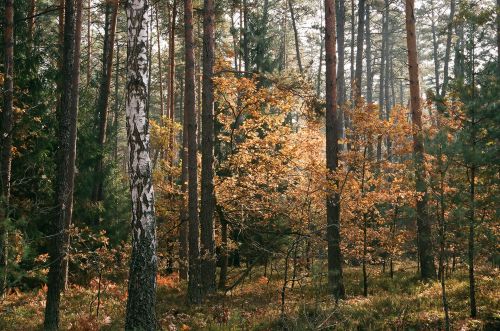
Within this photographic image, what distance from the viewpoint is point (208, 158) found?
12.3m

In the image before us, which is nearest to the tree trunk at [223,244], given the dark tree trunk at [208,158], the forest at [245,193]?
the forest at [245,193]

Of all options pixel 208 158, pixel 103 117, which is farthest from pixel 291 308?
pixel 103 117

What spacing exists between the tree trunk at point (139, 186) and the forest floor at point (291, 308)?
229cm

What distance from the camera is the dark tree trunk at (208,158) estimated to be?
39.8 ft

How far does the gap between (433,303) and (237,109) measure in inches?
319

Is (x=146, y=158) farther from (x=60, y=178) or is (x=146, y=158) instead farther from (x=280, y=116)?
(x=280, y=116)

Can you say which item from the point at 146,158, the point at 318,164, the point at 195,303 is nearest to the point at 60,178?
the point at 146,158

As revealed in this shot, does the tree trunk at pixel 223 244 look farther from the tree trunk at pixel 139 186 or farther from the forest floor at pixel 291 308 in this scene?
the tree trunk at pixel 139 186

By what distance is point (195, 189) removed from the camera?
12.6 metres

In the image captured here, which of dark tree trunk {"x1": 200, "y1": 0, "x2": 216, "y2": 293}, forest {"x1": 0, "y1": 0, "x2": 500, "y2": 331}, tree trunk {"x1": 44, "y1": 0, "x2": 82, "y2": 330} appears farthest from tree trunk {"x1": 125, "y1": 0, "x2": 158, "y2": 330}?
dark tree trunk {"x1": 200, "y1": 0, "x2": 216, "y2": 293}

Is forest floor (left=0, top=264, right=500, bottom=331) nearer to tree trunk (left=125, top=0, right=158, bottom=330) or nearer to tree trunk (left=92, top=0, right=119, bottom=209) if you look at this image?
tree trunk (left=125, top=0, right=158, bottom=330)

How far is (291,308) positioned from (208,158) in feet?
15.2

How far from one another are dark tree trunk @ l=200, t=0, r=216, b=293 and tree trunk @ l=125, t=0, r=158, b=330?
562 centimetres

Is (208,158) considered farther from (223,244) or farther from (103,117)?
(103,117)
